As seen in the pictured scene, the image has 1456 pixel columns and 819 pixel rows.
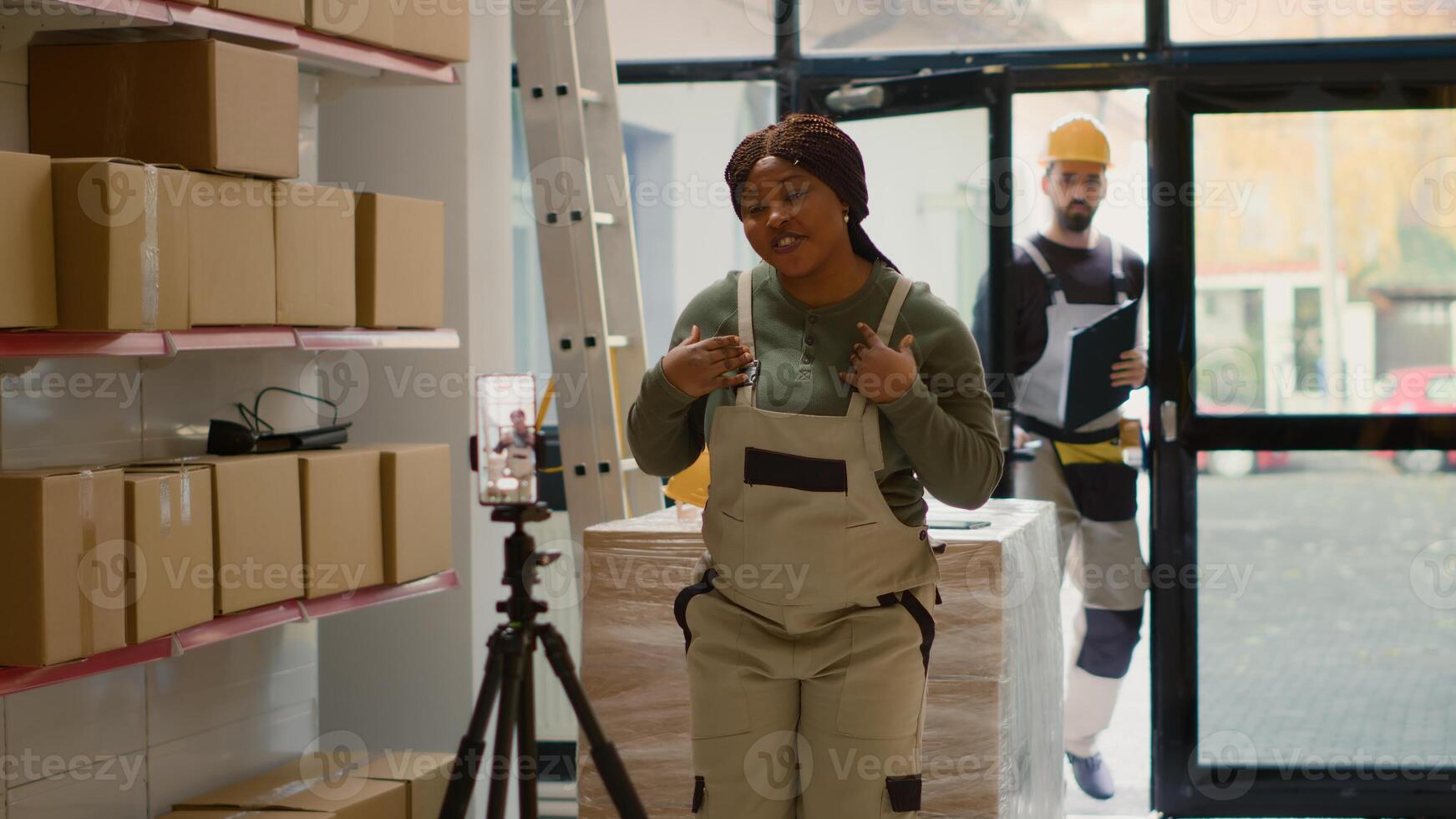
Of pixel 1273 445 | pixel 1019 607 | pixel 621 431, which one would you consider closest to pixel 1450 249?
pixel 1273 445

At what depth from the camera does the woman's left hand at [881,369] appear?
1.82m

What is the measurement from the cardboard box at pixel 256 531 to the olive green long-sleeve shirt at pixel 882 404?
100cm

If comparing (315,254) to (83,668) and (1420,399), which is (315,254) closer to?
(83,668)

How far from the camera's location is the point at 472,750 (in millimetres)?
2010

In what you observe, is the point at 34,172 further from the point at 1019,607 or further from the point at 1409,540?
the point at 1409,540

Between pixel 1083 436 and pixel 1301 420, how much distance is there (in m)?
0.62

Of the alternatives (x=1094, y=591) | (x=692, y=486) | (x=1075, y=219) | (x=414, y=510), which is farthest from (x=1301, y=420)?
(x=414, y=510)

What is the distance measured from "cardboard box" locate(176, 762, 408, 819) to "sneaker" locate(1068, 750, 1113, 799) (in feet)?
7.19

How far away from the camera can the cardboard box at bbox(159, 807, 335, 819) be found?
9.02 feet

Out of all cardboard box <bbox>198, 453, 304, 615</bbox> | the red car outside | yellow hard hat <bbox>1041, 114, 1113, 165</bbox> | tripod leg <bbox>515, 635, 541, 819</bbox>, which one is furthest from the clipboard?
tripod leg <bbox>515, 635, 541, 819</bbox>

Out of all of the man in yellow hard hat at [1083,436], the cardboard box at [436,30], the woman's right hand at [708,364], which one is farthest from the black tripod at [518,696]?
the man in yellow hard hat at [1083,436]

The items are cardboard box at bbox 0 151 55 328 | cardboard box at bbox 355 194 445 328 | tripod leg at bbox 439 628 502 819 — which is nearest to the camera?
tripod leg at bbox 439 628 502 819

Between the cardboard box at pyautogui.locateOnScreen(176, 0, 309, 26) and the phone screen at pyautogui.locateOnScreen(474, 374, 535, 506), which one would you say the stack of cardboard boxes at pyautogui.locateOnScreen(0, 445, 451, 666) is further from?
the cardboard box at pyautogui.locateOnScreen(176, 0, 309, 26)

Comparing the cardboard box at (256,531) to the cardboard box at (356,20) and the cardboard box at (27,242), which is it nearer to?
the cardboard box at (27,242)
